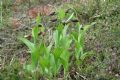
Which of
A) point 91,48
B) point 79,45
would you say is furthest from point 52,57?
point 91,48

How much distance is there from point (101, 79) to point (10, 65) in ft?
3.38

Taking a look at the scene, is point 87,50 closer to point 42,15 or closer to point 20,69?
point 20,69

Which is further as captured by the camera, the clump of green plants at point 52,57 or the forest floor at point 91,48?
the forest floor at point 91,48

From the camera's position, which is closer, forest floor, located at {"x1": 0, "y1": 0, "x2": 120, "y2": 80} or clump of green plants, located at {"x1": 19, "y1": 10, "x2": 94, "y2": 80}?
clump of green plants, located at {"x1": 19, "y1": 10, "x2": 94, "y2": 80}

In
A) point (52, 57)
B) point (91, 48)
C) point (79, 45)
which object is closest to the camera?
point (52, 57)

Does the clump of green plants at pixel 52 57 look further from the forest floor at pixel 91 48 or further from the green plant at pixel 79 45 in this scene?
the forest floor at pixel 91 48

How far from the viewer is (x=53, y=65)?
352cm

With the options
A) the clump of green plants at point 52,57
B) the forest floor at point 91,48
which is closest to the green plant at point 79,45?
the clump of green plants at point 52,57

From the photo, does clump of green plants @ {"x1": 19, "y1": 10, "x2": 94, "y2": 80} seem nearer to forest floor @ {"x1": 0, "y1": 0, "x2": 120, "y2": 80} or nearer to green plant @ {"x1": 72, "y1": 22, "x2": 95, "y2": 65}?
green plant @ {"x1": 72, "y1": 22, "x2": 95, "y2": 65}

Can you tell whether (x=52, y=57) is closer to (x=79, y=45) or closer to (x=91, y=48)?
(x=79, y=45)

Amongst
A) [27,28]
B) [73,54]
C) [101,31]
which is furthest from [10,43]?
[101,31]

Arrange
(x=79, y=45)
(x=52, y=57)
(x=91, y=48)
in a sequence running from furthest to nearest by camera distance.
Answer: (x=91, y=48) → (x=79, y=45) → (x=52, y=57)

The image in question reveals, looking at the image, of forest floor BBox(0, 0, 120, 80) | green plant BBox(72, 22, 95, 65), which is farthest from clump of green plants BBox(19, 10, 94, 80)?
forest floor BBox(0, 0, 120, 80)

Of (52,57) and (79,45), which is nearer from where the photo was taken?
(52,57)
